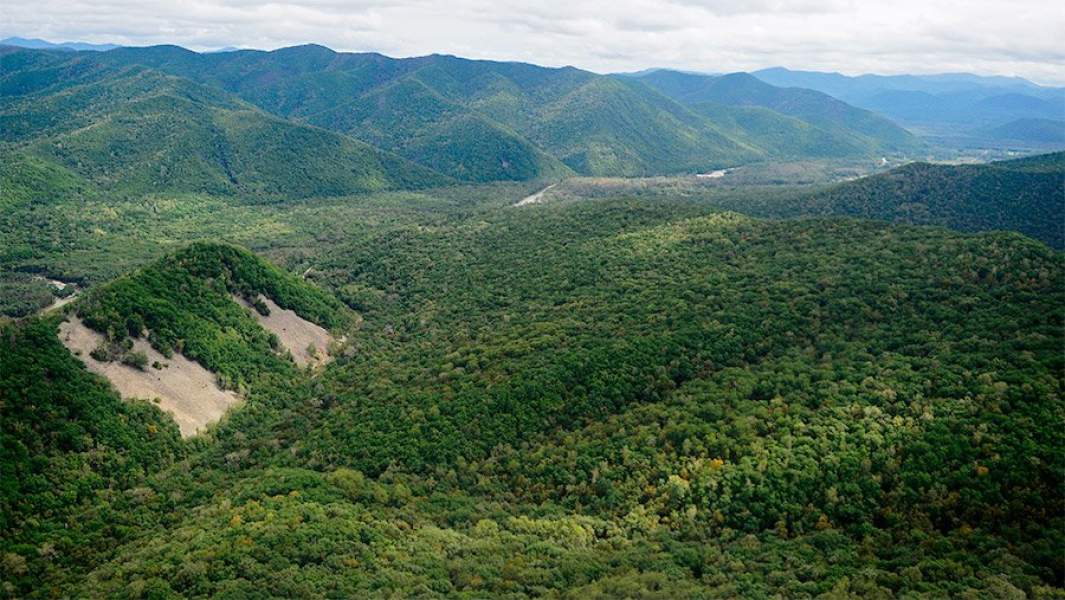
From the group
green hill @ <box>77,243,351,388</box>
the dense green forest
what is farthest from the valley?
green hill @ <box>77,243,351,388</box>

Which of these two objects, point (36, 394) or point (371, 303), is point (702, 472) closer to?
point (36, 394)

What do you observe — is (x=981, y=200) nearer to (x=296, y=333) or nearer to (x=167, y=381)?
(x=296, y=333)

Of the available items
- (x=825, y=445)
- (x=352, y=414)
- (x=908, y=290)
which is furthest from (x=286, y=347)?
(x=908, y=290)

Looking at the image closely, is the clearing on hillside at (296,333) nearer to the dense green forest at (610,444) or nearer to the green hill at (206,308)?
the green hill at (206,308)

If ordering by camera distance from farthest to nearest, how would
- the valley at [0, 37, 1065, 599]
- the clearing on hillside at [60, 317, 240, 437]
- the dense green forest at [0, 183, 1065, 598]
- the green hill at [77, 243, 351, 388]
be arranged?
the green hill at [77, 243, 351, 388]
the clearing on hillside at [60, 317, 240, 437]
the valley at [0, 37, 1065, 599]
the dense green forest at [0, 183, 1065, 598]

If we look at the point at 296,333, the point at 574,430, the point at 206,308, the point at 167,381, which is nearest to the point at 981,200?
the point at 574,430

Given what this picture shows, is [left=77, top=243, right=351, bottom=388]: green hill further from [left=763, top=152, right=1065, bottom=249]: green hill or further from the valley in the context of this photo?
[left=763, top=152, right=1065, bottom=249]: green hill
